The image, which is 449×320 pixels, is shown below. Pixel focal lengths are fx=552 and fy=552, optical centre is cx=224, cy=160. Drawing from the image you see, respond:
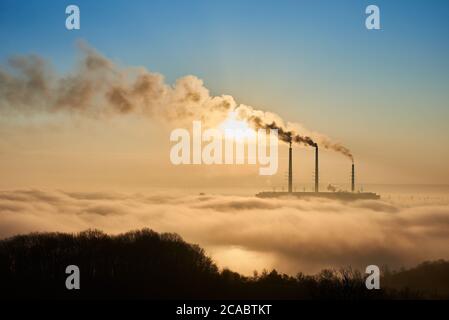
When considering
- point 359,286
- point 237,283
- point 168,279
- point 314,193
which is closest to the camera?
point 359,286

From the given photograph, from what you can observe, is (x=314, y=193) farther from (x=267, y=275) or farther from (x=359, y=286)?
(x=359, y=286)

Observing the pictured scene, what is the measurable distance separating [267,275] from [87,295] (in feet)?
69.1

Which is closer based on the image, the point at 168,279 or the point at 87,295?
the point at 87,295

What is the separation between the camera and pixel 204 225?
19688 centimetres

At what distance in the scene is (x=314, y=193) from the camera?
145125 millimetres

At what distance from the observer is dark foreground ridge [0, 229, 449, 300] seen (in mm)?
56219

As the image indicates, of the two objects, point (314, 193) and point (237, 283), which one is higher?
point (314, 193)

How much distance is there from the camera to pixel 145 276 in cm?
6675

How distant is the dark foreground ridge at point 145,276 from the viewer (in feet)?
184

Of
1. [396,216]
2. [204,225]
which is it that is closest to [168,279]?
[204,225]
